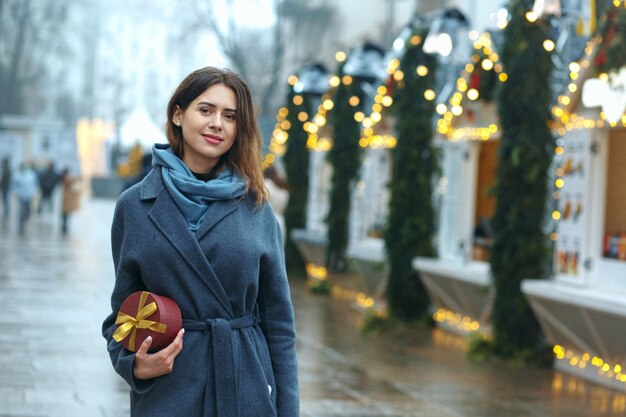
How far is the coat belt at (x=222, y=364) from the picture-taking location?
4262 millimetres

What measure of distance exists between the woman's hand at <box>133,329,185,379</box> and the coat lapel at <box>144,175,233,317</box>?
17 cm

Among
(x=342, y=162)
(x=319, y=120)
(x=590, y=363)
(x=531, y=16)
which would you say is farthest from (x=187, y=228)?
(x=319, y=120)

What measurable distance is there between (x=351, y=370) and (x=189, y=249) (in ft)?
29.6

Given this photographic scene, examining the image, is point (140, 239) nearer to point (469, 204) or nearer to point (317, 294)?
point (469, 204)

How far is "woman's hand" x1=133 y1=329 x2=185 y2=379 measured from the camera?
4.18 metres

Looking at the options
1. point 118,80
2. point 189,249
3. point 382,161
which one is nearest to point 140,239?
point 189,249

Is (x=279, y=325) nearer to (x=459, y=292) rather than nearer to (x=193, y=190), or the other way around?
(x=193, y=190)

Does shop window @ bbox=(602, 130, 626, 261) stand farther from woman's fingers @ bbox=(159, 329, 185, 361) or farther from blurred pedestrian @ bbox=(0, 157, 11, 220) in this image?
blurred pedestrian @ bbox=(0, 157, 11, 220)

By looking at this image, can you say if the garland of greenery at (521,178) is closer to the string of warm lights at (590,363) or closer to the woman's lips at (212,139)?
the string of warm lights at (590,363)

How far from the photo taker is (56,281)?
21109 mm

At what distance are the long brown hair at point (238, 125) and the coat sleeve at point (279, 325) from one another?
15cm

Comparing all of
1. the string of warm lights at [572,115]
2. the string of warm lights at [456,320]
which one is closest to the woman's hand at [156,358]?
the string of warm lights at [572,115]

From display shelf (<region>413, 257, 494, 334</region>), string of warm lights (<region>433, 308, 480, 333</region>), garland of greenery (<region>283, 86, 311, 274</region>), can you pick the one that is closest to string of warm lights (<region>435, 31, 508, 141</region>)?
display shelf (<region>413, 257, 494, 334</region>)

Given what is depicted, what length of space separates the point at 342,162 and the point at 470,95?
526cm
